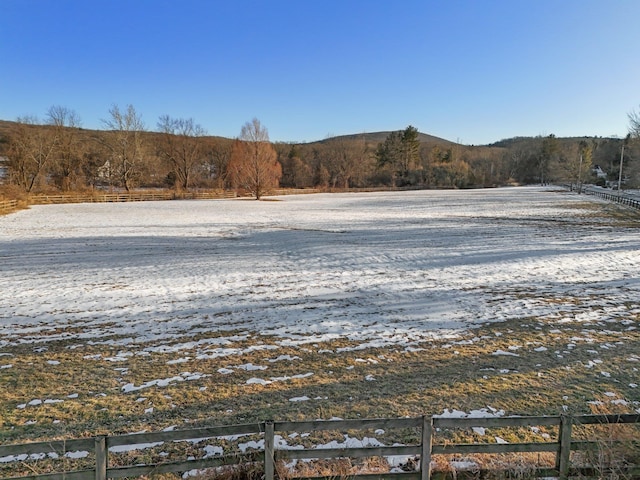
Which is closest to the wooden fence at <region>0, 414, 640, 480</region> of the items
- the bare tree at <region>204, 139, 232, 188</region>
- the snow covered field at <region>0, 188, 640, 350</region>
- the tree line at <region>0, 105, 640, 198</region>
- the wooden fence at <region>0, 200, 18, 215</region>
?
the snow covered field at <region>0, 188, 640, 350</region>

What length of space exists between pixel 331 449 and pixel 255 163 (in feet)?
181

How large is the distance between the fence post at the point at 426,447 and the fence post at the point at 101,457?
268cm

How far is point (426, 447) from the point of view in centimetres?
351

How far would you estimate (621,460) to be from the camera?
3.79 metres

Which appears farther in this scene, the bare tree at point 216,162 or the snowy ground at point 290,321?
the bare tree at point 216,162

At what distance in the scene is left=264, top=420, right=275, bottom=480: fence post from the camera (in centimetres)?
337

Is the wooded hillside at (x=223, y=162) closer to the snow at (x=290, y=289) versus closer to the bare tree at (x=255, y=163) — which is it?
the bare tree at (x=255, y=163)

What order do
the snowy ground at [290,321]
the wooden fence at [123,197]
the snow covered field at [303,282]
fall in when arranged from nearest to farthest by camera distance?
the snowy ground at [290,321]
the snow covered field at [303,282]
the wooden fence at [123,197]

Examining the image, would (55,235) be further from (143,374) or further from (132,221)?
(143,374)

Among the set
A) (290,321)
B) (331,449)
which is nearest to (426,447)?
(331,449)

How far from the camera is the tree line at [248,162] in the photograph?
5591cm

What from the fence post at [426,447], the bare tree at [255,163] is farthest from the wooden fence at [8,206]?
the fence post at [426,447]

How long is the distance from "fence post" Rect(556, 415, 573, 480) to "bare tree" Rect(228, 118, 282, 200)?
55.1 metres

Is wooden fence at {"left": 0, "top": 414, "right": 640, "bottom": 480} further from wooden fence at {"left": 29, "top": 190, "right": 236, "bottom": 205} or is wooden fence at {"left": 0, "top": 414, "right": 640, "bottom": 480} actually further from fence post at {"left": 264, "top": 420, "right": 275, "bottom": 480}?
wooden fence at {"left": 29, "top": 190, "right": 236, "bottom": 205}
